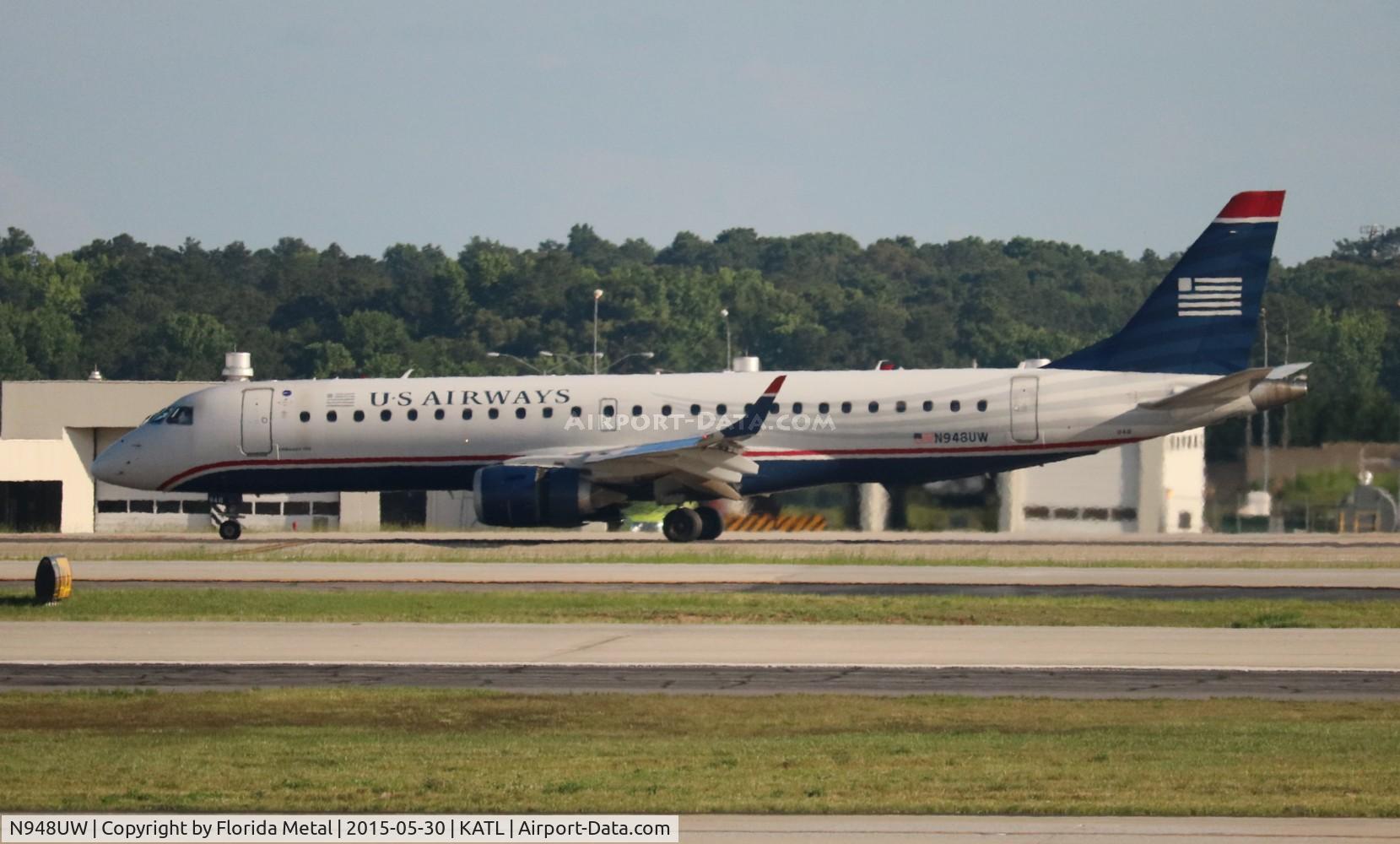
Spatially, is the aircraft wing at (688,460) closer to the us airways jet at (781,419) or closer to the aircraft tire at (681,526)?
the us airways jet at (781,419)

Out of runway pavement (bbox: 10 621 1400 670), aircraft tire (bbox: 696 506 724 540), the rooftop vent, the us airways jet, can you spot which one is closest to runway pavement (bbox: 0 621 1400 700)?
runway pavement (bbox: 10 621 1400 670)

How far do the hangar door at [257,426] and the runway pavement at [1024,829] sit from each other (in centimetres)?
3169

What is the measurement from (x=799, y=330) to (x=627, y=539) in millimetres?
86293

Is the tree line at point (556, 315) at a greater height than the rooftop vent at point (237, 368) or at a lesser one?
greater

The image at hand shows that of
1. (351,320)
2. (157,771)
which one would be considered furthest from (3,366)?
(157,771)

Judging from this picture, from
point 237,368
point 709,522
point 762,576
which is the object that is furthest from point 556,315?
point 762,576

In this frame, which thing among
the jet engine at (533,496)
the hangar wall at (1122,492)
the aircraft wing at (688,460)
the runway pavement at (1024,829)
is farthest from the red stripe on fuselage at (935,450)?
the runway pavement at (1024,829)

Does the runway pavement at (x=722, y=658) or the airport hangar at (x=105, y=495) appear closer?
the runway pavement at (x=722, y=658)

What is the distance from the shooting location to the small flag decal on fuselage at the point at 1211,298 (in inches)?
1529

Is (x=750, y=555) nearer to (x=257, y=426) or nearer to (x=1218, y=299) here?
(x=1218, y=299)

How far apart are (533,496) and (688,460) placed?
3335mm

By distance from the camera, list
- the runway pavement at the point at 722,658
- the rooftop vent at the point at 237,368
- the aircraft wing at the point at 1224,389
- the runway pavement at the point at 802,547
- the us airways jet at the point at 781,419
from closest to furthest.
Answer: the runway pavement at the point at 722,658, the runway pavement at the point at 802,547, the aircraft wing at the point at 1224,389, the us airways jet at the point at 781,419, the rooftop vent at the point at 237,368

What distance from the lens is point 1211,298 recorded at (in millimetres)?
38969

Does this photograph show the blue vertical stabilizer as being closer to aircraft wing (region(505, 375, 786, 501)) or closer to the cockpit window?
aircraft wing (region(505, 375, 786, 501))
